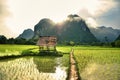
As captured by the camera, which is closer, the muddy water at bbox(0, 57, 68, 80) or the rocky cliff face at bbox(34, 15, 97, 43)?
the muddy water at bbox(0, 57, 68, 80)

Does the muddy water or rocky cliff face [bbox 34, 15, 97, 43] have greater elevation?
rocky cliff face [bbox 34, 15, 97, 43]

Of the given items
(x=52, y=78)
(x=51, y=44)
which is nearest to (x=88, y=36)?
(x=51, y=44)

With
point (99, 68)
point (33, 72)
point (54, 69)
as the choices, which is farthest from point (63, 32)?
point (33, 72)

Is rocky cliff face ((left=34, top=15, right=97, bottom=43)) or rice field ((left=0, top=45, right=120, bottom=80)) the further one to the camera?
rocky cliff face ((left=34, top=15, right=97, bottom=43))

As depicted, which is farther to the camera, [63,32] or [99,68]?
[63,32]

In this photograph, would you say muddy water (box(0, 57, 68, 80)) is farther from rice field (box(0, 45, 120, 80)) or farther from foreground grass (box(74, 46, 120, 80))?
foreground grass (box(74, 46, 120, 80))

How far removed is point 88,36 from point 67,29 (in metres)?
15.4

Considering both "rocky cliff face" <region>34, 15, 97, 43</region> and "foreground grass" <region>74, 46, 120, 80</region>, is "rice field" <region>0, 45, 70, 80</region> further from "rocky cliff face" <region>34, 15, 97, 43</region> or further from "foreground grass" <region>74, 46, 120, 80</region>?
"rocky cliff face" <region>34, 15, 97, 43</region>

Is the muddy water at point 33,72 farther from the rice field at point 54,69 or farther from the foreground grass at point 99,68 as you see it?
the foreground grass at point 99,68

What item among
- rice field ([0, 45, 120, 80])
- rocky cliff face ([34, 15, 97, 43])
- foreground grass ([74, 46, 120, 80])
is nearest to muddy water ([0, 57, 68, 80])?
rice field ([0, 45, 120, 80])

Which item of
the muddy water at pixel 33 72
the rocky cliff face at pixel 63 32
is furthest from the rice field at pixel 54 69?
the rocky cliff face at pixel 63 32

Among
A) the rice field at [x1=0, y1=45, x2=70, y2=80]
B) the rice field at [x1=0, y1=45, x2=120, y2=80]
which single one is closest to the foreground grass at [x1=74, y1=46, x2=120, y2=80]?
the rice field at [x1=0, y1=45, x2=120, y2=80]

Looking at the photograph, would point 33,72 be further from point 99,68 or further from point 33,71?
point 99,68

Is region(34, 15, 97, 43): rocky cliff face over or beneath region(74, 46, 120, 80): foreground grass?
over
